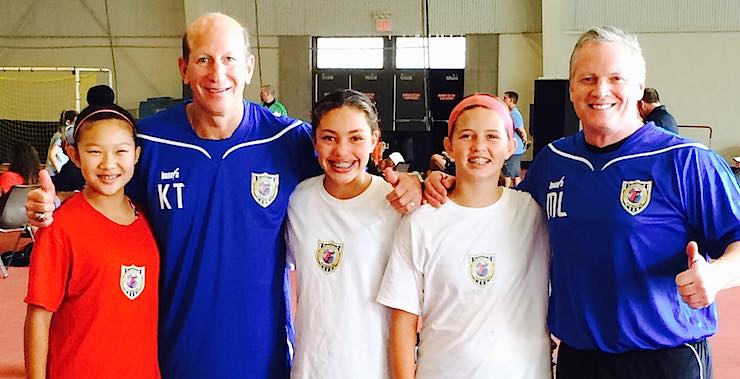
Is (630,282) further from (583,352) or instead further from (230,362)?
(230,362)

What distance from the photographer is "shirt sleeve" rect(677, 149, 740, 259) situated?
1.99 m

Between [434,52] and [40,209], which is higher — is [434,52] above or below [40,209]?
above

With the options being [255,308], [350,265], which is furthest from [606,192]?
[255,308]

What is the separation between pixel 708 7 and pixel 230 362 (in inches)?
595

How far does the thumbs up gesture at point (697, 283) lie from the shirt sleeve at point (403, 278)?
0.70 meters

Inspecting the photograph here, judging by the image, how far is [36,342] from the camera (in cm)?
209

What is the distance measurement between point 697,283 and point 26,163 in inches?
277

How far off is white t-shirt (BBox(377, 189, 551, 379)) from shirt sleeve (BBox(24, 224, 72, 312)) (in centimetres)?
88

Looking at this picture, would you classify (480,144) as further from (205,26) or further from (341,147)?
(205,26)

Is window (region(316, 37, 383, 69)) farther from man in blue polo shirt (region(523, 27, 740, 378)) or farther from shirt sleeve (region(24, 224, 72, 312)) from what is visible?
shirt sleeve (region(24, 224, 72, 312))

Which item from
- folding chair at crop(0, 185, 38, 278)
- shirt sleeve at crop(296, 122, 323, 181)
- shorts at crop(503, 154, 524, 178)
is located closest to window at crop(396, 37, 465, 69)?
shorts at crop(503, 154, 524, 178)

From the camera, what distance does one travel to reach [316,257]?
7.36 feet

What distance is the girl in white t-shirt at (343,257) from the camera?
2.20 meters

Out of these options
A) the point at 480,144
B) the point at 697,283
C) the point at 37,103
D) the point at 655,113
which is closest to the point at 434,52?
the point at 37,103
